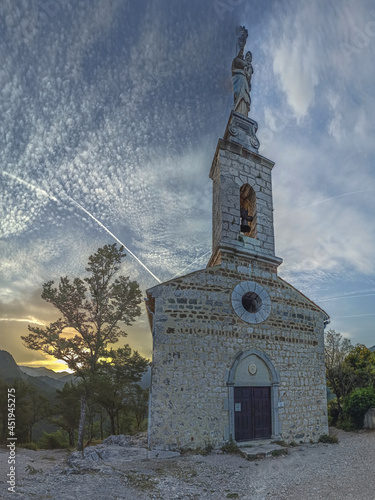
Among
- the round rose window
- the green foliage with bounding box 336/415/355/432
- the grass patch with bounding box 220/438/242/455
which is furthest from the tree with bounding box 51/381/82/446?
the green foliage with bounding box 336/415/355/432

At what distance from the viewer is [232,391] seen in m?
8.34

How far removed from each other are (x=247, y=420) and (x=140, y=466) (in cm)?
349

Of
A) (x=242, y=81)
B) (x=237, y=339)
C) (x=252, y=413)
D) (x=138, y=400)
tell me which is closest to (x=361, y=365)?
(x=252, y=413)

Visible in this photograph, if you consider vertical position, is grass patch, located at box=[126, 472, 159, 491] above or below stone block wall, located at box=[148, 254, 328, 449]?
below

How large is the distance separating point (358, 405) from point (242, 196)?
360 inches

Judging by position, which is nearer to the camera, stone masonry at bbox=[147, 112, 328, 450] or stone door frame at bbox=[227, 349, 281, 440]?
stone masonry at bbox=[147, 112, 328, 450]

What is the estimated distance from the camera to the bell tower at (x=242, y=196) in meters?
10.1

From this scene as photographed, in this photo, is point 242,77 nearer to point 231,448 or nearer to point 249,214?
point 249,214

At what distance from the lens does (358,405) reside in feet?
37.1

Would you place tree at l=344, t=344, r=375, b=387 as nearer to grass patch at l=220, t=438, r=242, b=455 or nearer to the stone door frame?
the stone door frame

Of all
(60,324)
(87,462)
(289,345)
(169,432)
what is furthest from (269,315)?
(60,324)

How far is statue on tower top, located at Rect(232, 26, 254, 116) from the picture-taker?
12.8 meters

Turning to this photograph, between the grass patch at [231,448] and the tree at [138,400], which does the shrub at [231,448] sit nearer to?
the grass patch at [231,448]

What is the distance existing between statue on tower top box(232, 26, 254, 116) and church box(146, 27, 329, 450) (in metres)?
1.95
